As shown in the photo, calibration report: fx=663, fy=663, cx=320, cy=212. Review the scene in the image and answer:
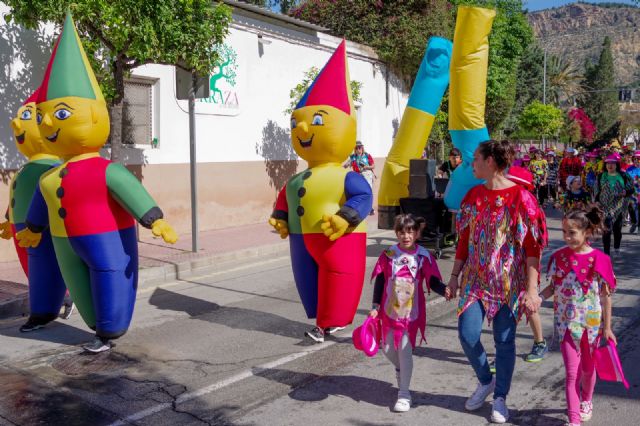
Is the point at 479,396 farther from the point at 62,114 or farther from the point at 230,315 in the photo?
the point at 62,114

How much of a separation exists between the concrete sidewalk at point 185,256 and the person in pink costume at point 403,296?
459 centimetres

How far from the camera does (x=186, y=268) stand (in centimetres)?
943

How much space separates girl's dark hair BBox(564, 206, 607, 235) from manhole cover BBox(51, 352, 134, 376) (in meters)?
3.59

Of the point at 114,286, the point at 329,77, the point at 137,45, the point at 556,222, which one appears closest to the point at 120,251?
the point at 114,286

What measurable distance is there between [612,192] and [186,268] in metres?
6.23

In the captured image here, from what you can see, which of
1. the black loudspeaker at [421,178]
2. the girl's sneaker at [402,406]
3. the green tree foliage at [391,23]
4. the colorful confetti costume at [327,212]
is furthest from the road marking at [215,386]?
the green tree foliage at [391,23]

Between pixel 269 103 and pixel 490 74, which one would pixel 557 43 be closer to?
pixel 490 74

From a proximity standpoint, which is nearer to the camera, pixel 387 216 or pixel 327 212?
pixel 327 212

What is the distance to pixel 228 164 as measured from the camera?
13.6 m

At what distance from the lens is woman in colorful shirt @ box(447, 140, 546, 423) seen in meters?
4.00

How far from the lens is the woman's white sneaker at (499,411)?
13.6 ft

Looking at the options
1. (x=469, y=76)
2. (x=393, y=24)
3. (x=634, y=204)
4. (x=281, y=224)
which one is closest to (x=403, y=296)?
(x=281, y=224)

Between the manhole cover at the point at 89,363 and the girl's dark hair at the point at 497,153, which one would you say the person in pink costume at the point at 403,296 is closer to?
the girl's dark hair at the point at 497,153

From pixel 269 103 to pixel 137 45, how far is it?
21.4ft
